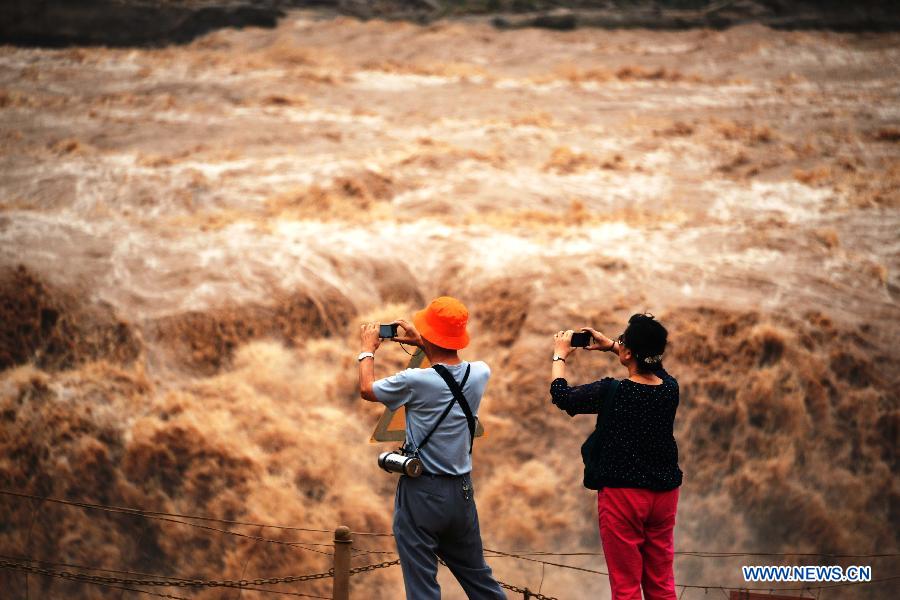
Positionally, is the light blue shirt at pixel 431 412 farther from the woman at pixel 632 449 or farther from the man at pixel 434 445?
the woman at pixel 632 449

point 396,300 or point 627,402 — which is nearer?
point 627,402

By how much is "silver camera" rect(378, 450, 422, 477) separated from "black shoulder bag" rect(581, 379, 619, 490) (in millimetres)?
748

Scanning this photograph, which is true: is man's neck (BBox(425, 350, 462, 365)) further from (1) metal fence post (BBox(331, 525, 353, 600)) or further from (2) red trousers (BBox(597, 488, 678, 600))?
(1) metal fence post (BBox(331, 525, 353, 600))

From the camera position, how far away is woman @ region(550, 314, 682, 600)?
431 centimetres

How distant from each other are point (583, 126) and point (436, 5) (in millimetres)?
9018

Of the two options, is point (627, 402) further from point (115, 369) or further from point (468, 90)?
point (468, 90)

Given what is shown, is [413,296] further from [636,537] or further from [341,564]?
[636,537]

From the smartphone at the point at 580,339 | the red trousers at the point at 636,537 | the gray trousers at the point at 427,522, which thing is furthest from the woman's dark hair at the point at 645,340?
the gray trousers at the point at 427,522

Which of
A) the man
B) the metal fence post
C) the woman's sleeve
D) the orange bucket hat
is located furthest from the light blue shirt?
the metal fence post

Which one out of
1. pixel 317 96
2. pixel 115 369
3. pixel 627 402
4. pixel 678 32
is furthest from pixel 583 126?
pixel 627 402

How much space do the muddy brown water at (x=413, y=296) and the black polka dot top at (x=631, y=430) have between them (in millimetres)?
5963

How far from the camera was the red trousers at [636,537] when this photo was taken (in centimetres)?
433

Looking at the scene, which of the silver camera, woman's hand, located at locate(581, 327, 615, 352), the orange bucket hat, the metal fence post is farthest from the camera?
the metal fence post

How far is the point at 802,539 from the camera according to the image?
430 inches
